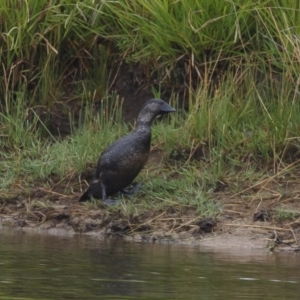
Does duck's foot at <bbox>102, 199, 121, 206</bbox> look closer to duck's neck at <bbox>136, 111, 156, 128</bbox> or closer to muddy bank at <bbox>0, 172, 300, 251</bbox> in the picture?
muddy bank at <bbox>0, 172, 300, 251</bbox>

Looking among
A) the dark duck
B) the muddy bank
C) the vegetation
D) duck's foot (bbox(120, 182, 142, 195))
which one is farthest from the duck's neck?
the muddy bank

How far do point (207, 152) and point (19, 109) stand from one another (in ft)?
5.53

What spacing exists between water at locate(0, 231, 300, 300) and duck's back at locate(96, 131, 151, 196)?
83 centimetres

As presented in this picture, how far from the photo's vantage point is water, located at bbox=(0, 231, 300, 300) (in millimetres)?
5734

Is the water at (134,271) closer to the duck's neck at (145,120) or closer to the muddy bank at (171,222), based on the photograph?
the muddy bank at (171,222)

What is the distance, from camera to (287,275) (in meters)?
6.32

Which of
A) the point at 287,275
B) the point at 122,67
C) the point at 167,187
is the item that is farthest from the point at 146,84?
the point at 287,275

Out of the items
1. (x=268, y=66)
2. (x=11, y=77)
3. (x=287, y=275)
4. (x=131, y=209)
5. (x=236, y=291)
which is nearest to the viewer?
(x=236, y=291)

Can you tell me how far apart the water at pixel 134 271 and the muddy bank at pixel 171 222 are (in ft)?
0.75

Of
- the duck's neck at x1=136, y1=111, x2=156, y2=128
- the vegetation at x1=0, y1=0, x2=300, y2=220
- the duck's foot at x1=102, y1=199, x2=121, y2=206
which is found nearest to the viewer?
the duck's foot at x1=102, y1=199, x2=121, y2=206

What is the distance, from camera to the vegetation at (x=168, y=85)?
853 cm

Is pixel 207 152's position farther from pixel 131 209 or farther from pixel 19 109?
pixel 19 109

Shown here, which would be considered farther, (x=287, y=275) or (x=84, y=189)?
(x=84, y=189)

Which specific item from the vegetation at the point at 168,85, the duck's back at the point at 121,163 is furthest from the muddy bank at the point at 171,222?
the duck's back at the point at 121,163
